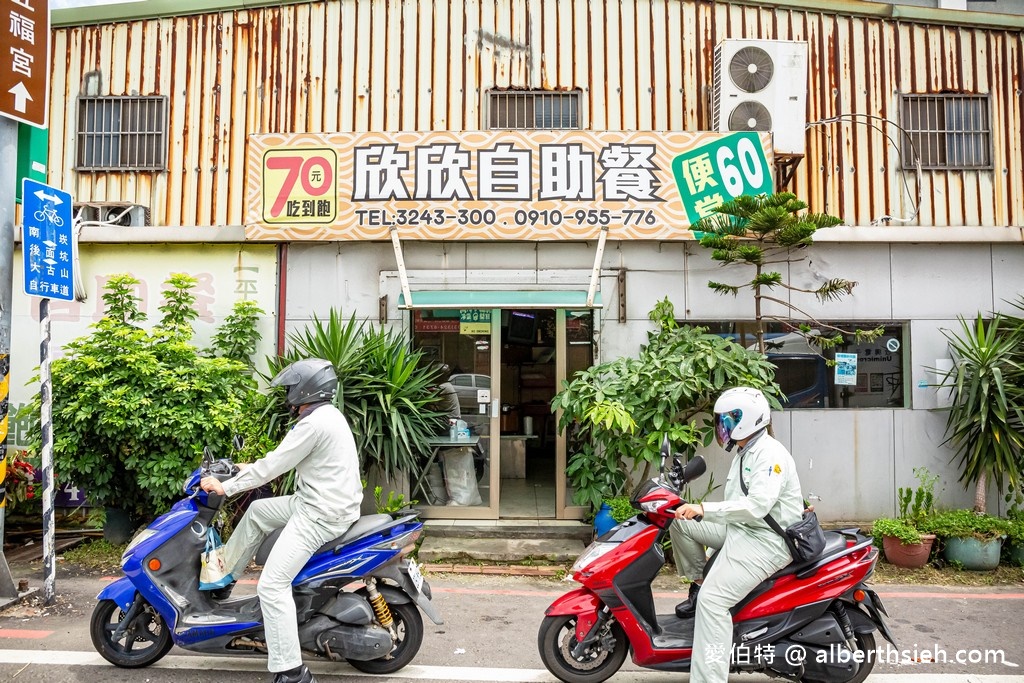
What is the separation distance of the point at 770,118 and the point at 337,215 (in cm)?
498

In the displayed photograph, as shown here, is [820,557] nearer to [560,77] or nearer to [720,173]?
[720,173]

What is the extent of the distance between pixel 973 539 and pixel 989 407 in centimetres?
132

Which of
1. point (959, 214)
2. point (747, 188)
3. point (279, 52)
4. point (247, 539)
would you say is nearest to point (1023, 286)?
point (959, 214)

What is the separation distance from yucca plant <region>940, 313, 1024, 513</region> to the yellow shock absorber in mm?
6108

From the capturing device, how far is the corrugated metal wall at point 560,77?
859cm

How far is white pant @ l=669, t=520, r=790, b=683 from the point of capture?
377 centimetres

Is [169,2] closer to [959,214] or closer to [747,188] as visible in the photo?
[747,188]

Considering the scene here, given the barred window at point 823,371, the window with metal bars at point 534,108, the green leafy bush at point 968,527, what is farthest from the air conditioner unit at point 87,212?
the green leafy bush at point 968,527

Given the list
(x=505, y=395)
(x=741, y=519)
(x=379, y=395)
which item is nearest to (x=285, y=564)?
(x=741, y=519)

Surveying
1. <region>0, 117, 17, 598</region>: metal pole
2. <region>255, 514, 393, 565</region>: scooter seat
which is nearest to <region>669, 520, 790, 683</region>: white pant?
<region>255, 514, 393, 565</region>: scooter seat

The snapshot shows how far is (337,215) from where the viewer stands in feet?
26.0

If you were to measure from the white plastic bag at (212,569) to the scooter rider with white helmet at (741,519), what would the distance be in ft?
8.99

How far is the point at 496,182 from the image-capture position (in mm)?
7883

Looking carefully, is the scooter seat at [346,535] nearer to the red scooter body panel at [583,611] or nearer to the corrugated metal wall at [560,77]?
the red scooter body panel at [583,611]
